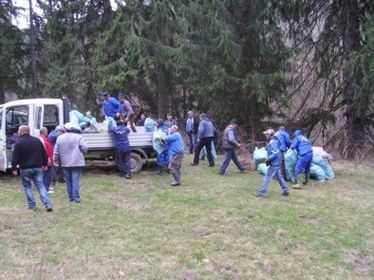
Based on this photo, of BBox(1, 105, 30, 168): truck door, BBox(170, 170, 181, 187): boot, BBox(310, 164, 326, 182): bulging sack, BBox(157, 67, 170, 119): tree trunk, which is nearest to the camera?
BBox(170, 170, 181, 187): boot

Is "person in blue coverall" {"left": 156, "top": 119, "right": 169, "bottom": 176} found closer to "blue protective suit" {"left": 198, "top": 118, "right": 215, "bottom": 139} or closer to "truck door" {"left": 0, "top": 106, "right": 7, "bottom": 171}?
"blue protective suit" {"left": 198, "top": 118, "right": 215, "bottom": 139}

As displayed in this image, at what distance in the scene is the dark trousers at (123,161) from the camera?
12.9 meters

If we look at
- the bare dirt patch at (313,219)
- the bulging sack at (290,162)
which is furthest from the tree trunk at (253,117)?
the bare dirt patch at (313,219)

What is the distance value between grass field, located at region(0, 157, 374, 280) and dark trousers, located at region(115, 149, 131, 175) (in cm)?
91

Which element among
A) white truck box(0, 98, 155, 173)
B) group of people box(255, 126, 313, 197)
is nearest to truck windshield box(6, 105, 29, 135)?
white truck box(0, 98, 155, 173)

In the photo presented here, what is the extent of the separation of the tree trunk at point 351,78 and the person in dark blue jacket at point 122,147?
857cm

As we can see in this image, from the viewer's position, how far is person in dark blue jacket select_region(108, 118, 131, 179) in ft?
41.8

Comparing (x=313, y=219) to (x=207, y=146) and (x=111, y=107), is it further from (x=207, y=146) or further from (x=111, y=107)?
(x=111, y=107)

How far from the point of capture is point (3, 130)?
12398 millimetres

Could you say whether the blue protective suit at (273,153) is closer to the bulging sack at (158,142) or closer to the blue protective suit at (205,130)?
the bulging sack at (158,142)

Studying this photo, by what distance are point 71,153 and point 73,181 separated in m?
0.69

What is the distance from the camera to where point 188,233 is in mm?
8031

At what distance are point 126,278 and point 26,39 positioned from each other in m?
24.6

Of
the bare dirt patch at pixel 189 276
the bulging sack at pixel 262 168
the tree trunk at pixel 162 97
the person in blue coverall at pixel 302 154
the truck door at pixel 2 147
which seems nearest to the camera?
the bare dirt patch at pixel 189 276
